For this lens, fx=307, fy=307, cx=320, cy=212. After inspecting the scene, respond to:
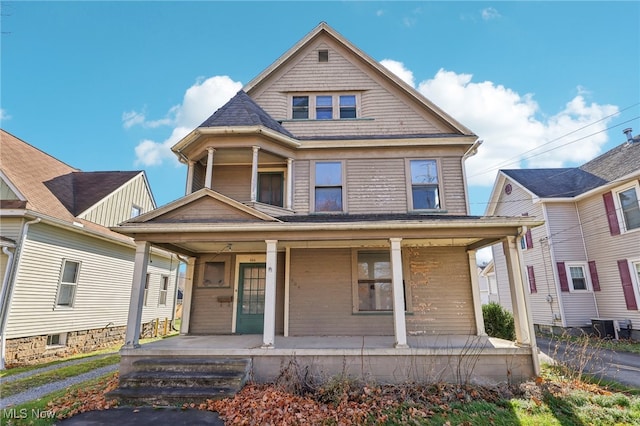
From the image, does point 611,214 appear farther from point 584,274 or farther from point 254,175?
point 254,175

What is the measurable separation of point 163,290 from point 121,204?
505 centimetres

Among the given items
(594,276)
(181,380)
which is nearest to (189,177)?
(181,380)

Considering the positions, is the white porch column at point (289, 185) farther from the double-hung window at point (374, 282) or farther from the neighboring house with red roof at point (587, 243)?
the neighboring house with red roof at point (587, 243)

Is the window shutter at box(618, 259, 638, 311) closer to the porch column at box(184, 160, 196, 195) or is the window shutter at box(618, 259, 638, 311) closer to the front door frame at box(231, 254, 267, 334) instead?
the front door frame at box(231, 254, 267, 334)

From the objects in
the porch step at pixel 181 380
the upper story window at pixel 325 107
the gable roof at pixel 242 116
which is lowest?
the porch step at pixel 181 380

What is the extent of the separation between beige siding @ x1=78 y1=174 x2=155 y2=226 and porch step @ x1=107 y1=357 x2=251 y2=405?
321 inches

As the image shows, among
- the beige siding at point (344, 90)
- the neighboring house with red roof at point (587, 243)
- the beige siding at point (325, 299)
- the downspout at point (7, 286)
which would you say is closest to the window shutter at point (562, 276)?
the neighboring house with red roof at point (587, 243)

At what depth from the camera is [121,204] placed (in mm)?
13789

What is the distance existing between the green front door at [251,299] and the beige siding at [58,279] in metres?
6.26

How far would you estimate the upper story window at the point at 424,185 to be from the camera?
29.7ft

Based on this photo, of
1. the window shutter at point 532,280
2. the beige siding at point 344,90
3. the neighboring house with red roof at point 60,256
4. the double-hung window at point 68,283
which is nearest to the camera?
the neighboring house with red roof at point 60,256

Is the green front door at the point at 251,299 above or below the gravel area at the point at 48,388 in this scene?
above

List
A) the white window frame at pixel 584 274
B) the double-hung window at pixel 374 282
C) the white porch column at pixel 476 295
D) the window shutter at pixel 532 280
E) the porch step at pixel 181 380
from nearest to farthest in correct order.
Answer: the porch step at pixel 181 380 < the white porch column at pixel 476 295 < the double-hung window at pixel 374 282 < the white window frame at pixel 584 274 < the window shutter at pixel 532 280

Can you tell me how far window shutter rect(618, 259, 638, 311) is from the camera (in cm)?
1181
